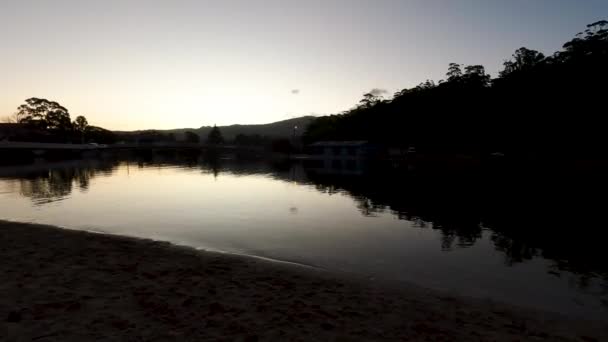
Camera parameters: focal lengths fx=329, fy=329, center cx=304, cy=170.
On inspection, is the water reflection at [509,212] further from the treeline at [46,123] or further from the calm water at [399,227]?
the treeline at [46,123]

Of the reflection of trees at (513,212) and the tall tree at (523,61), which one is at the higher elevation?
the tall tree at (523,61)

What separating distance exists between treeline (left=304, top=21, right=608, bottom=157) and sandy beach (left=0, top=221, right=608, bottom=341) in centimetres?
7504

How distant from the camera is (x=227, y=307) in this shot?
7.68 metres

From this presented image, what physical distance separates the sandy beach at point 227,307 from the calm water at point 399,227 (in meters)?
1.98

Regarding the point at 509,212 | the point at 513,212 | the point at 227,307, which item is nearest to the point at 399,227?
the point at 509,212

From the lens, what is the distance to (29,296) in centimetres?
786

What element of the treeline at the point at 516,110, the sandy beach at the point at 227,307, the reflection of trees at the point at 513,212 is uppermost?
the treeline at the point at 516,110

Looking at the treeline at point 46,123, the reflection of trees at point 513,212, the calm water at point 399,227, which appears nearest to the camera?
the calm water at point 399,227

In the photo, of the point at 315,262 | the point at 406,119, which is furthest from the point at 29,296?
the point at 406,119

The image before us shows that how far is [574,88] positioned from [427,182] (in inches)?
2024

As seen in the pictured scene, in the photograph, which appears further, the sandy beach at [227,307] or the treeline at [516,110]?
the treeline at [516,110]

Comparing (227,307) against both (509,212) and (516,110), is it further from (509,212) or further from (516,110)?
(516,110)

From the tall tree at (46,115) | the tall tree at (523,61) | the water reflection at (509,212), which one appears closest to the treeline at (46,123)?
the tall tree at (46,115)

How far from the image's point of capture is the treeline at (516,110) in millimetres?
66312
